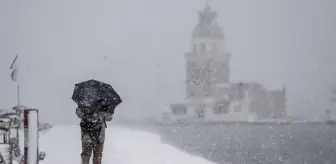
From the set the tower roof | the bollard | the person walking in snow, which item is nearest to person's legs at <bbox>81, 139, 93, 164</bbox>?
the person walking in snow

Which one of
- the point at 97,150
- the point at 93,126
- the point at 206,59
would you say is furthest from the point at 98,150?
the point at 206,59

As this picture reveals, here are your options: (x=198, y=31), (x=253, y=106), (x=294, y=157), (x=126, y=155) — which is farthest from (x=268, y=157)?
(x=198, y=31)

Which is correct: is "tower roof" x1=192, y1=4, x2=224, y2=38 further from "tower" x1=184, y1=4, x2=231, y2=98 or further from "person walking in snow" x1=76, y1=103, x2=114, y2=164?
"person walking in snow" x1=76, y1=103, x2=114, y2=164

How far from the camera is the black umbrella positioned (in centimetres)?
774

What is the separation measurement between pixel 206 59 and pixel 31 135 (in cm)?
13391

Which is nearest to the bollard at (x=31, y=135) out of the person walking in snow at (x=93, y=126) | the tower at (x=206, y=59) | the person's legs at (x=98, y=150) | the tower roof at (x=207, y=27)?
the person walking in snow at (x=93, y=126)

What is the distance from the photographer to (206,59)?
139 m

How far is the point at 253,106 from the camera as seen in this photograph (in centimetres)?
12788

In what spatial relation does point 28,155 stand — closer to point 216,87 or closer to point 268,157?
point 268,157

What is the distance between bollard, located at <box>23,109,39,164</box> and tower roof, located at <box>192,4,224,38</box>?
462 feet

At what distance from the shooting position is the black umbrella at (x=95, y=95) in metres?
7.74

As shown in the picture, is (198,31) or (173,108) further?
(198,31)

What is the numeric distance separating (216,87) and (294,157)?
69.2 m

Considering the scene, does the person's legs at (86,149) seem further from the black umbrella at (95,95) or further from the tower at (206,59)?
the tower at (206,59)
